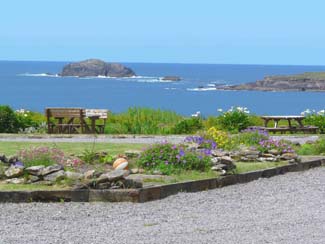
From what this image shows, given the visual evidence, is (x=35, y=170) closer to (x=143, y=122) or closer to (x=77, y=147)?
(x=77, y=147)

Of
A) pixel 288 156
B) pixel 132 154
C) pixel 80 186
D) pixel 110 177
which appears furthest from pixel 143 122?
pixel 80 186

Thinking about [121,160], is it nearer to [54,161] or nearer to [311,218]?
[54,161]

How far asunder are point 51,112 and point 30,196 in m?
13.9

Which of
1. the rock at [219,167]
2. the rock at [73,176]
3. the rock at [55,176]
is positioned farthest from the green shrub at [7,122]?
the rock at [73,176]

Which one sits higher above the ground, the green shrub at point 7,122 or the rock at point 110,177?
the rock at point 110,177

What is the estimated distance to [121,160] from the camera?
13.7 meters

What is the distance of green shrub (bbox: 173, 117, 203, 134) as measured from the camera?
964 inches

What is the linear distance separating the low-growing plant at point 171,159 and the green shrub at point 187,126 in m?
10.6

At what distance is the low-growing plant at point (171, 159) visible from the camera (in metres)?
13.4

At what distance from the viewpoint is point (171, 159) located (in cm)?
1352

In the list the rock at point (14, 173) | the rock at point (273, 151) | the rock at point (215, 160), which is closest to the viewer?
the rock at point (14, 173)

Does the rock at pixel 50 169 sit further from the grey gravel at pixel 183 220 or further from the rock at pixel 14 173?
the grey gravel at pixel 183 220

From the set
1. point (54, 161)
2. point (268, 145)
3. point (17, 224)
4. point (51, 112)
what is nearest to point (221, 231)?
point (17, 224)

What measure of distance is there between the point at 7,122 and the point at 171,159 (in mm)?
11894
